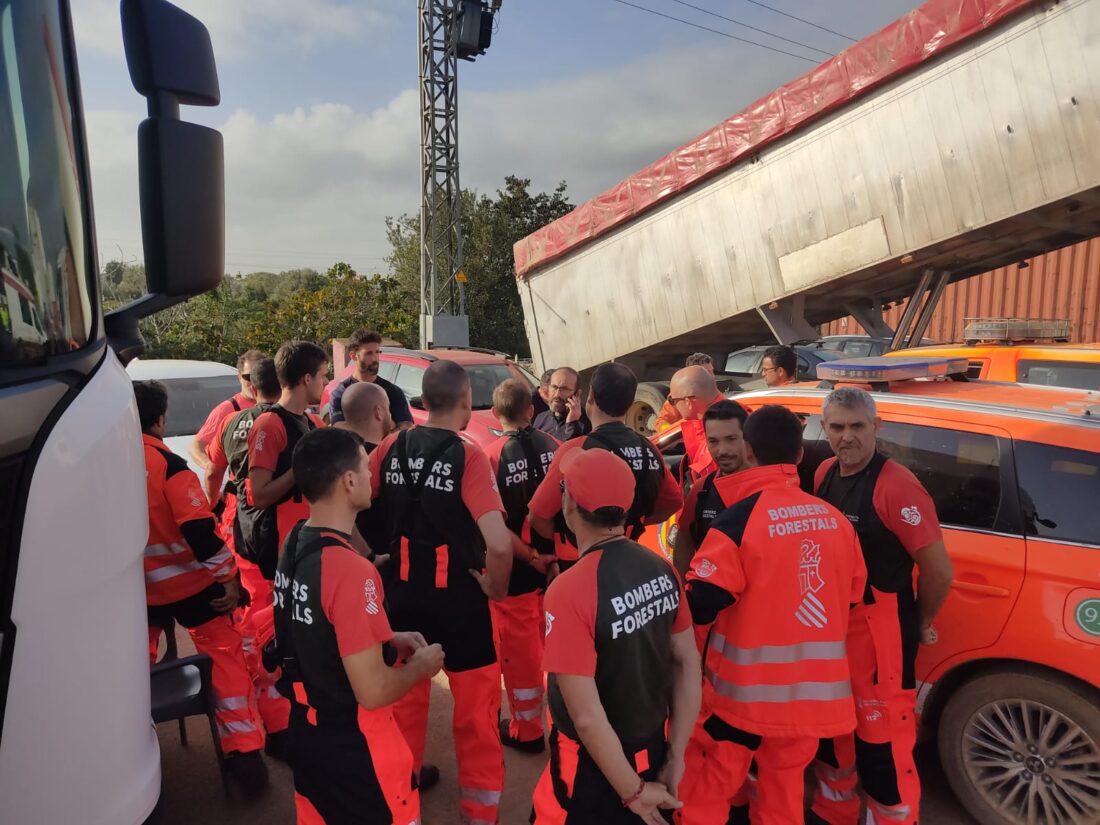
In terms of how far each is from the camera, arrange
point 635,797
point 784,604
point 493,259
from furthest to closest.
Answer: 1. point 493,259
2. point 784,604
3. point 635,797

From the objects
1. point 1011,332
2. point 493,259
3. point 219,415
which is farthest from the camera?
point 493,259

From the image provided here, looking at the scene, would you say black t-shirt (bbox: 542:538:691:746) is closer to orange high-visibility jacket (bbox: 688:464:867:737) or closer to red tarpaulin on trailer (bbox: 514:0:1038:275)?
orange high-visibility jacket (bbox: 688:464:867:737)

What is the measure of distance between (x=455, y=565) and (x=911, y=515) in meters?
1.72

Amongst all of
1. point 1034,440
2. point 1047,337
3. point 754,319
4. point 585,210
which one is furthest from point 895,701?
point 585,210

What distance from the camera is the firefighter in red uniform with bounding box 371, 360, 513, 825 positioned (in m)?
2.81

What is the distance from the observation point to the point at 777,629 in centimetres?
228

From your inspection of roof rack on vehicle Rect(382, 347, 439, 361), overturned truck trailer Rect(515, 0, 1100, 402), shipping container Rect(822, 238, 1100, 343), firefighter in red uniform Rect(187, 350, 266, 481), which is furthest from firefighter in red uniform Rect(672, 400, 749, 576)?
shipping container Rect(822, 238, 1100, 343)

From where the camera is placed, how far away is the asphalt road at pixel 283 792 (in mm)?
3096

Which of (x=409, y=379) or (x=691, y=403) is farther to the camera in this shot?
(x=409, y=379)

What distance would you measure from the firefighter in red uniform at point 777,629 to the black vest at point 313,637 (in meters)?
1.08

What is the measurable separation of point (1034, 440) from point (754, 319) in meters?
5.36

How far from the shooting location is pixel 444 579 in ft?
9.41

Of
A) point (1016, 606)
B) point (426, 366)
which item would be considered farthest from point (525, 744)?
point (426, 366)

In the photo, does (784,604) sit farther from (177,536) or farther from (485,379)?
(485,379)
